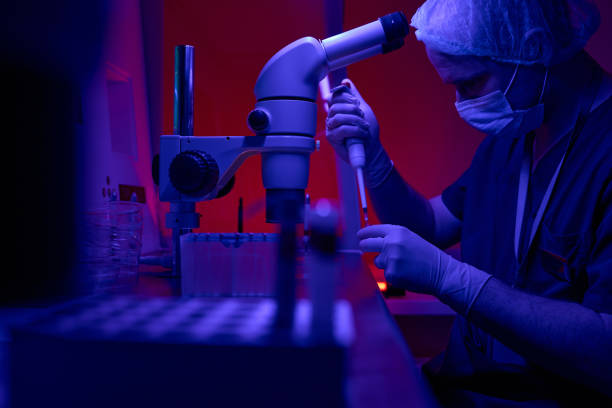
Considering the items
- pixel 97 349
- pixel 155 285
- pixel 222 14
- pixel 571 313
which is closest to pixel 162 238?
pixel 155 285

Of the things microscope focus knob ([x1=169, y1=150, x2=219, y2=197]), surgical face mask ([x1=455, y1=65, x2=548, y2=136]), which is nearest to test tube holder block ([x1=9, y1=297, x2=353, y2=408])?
microscope focus knob ([x1=169, y1=150, x2=219, y2=197])

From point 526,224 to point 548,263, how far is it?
0.44ft

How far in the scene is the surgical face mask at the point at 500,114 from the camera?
1026 mm

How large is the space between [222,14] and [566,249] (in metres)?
→ 1.58

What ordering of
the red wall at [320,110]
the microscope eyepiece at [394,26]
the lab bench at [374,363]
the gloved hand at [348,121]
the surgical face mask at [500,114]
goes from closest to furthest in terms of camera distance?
the lab bench at [374,363] < the microscope eyepiece at [394,26] < the surgical face mask at [500,114] < the gloved hand at [348,121] < the red wall at [320,110]

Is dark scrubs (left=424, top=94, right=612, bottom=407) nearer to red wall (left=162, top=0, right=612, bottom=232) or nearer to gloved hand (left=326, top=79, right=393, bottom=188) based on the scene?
gloved hand (left=326, top=79, right=393, bottom=188)

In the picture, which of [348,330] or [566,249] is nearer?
[348,330]

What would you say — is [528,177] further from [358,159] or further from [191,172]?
[191,172]

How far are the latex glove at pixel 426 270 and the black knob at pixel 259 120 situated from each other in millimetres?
366

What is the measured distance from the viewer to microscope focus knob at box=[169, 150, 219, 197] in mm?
794

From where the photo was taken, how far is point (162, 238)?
1.58m

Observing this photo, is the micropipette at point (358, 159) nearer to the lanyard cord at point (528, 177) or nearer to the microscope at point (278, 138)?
the microscope at point (278, 138)

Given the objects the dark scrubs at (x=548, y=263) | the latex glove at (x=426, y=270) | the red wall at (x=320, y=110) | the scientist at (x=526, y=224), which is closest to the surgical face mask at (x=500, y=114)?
the scientist at (x=526, y=224)

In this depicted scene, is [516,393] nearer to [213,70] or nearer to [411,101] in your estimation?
[411,101]
